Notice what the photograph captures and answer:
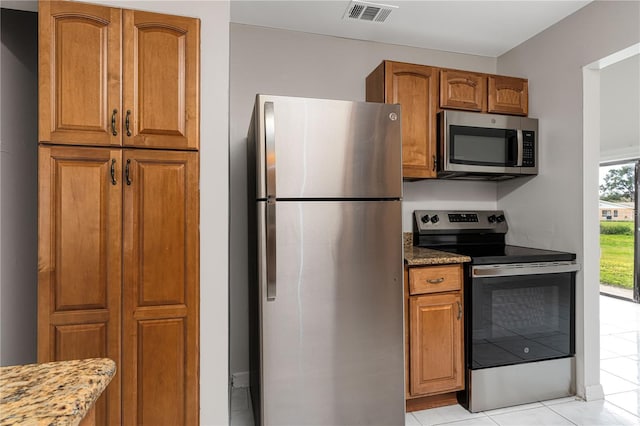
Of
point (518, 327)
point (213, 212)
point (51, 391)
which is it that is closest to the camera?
point (51, 391)

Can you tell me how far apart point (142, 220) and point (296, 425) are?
1237mm

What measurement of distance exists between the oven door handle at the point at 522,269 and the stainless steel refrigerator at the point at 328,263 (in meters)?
0.63

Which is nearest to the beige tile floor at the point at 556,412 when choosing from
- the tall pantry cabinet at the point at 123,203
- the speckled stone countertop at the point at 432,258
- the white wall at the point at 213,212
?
the white wall at the point at 213,212

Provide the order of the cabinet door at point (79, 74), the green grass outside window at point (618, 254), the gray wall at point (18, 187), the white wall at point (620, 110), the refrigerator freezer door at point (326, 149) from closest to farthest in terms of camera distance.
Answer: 1. the cabinet door at point (79, 74)
2. the gray wall at point (18, 187)
3. the refrigerator freezer door at point (326, 149)
4. the white wall at point (620, 110)
5. the green grass outside window at point (618, 254)

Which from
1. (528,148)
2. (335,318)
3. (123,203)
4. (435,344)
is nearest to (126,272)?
(123,203)

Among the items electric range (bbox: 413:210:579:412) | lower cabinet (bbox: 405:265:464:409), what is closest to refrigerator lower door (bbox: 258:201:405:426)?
lower cabinet (bbox: 405:265:464:409)

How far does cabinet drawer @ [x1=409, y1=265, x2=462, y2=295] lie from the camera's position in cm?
219

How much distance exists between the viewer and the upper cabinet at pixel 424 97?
8.23 feet

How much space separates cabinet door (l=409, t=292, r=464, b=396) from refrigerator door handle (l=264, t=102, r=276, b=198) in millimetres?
1122

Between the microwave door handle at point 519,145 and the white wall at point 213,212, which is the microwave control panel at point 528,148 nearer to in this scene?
the microwave door handle at point 519,145

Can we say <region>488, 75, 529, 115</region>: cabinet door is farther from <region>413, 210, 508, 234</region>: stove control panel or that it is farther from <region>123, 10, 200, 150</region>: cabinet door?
<region>123, 10, 200, 150</region>: cabinet door

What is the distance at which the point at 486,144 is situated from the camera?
8.63 feet

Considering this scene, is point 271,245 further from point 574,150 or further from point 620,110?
point 620,110

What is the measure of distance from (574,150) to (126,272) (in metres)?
2.78
